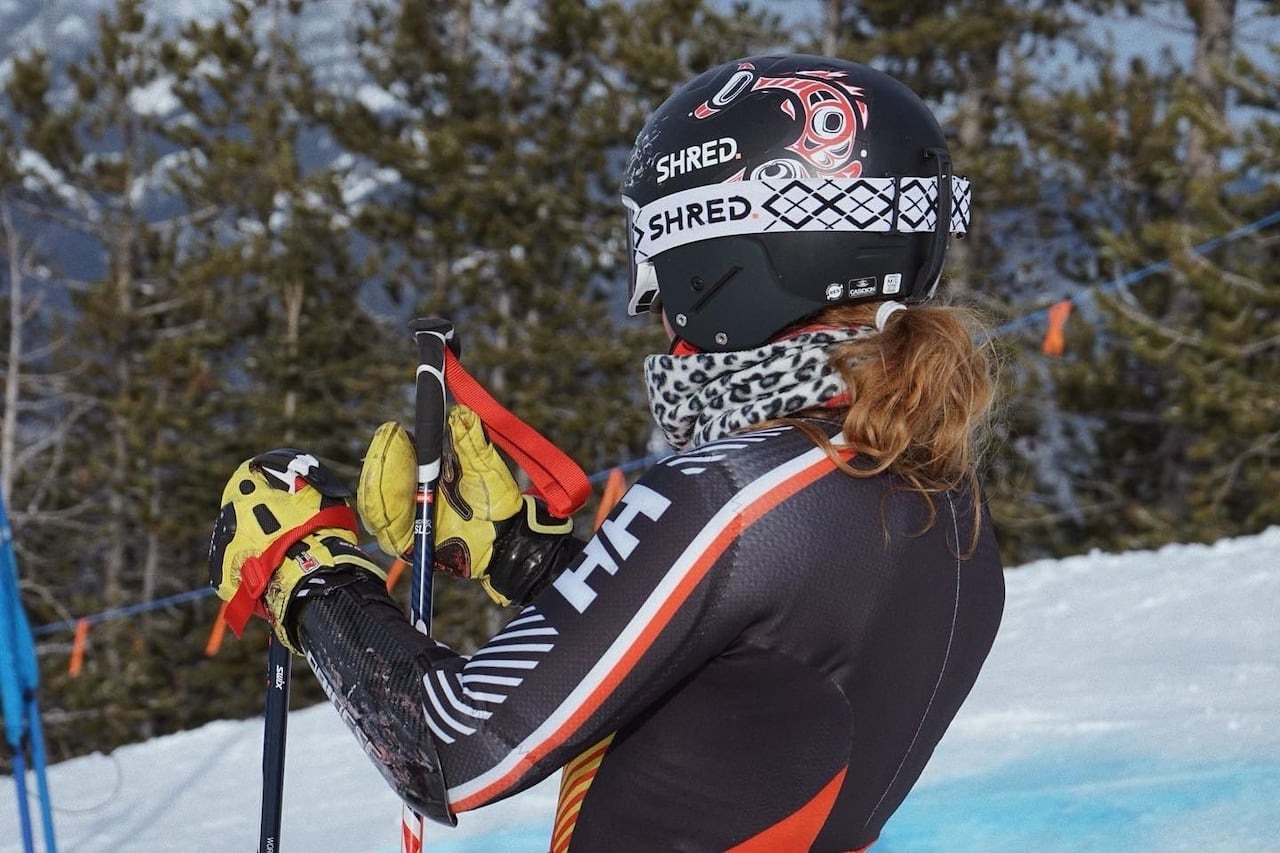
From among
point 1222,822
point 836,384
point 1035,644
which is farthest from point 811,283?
point 1035,644

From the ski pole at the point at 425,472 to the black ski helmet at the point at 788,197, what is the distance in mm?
318

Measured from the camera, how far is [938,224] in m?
1.53

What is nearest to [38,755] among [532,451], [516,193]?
[532,451]

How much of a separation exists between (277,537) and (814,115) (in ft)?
2.68

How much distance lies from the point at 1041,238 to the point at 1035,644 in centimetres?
1352

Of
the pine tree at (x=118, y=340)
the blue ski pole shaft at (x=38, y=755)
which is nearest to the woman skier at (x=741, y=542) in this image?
the blue ski pole shaft at (x=38, y=755)

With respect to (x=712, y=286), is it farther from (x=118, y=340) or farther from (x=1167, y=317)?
(x=118, y=340)

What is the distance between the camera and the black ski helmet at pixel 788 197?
1.45 m

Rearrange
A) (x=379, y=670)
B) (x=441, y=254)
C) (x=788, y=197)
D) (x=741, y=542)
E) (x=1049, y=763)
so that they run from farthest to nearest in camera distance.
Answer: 1. (x=441, y=254)
2. (x=1049, y=763)
3. (x=788, y=197)
4. (x=379, y=670)
5. (x=741, y=542)

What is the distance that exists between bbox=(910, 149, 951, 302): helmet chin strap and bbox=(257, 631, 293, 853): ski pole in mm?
997

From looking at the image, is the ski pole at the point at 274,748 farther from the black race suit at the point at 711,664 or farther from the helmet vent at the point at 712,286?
the helmet vent at the point at 712,286

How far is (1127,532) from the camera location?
17.4 m

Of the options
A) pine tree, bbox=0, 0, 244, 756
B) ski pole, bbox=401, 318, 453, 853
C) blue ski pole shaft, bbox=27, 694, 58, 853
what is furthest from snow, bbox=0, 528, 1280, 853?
pine tree, bbox=0, 0, 244, 756

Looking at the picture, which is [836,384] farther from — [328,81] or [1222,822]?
[328,81]
